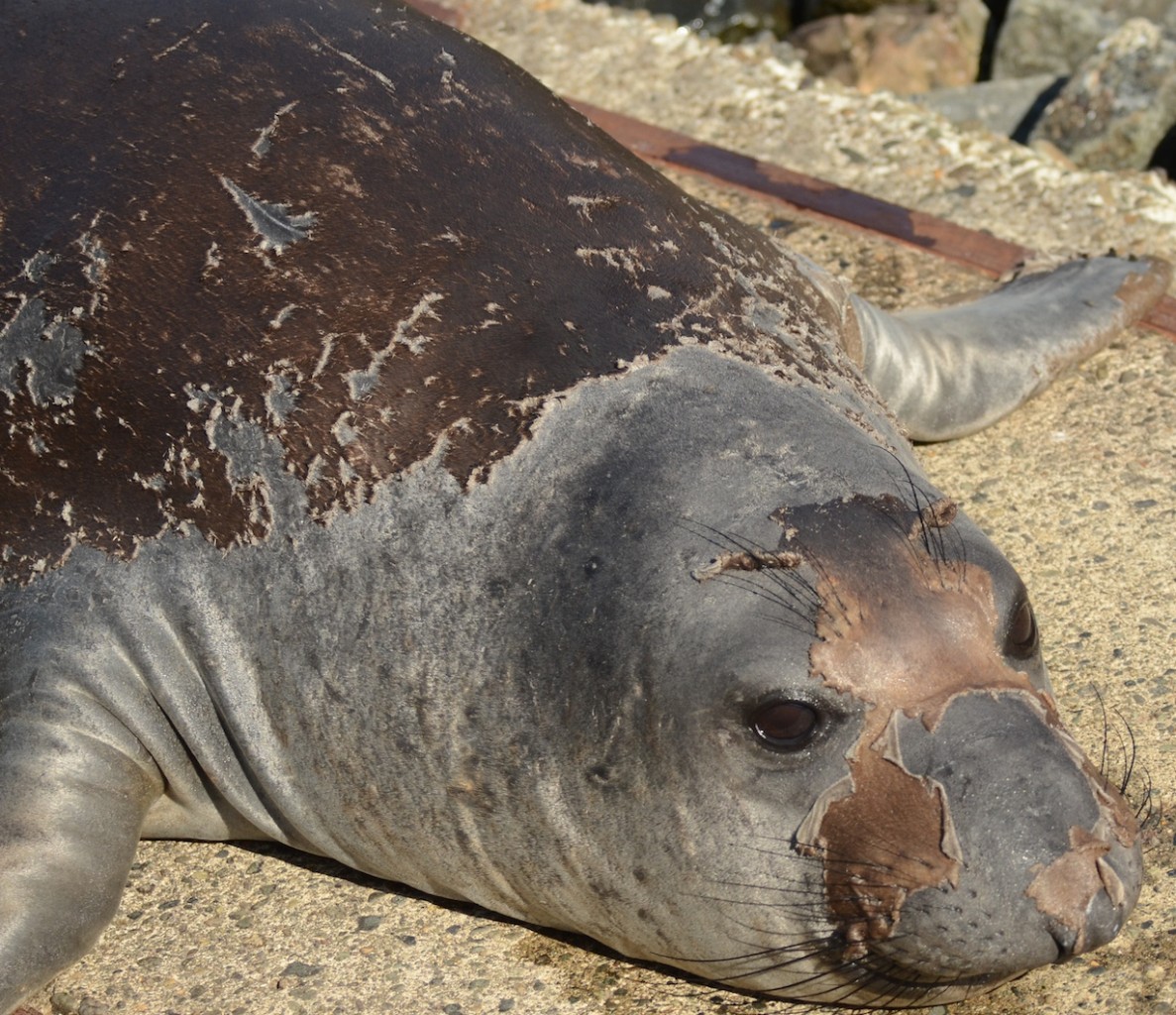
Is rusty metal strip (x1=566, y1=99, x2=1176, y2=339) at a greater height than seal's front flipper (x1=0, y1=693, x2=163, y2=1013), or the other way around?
rusty metal strip (x1=566, y1=99, x2=1176, y2=339)

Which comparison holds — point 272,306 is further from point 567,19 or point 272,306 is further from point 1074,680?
point 567,19

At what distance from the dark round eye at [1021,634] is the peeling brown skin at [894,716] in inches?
1.8

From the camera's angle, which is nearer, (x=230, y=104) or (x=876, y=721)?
(x=876, y=721)

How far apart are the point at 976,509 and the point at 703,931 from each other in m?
1.67

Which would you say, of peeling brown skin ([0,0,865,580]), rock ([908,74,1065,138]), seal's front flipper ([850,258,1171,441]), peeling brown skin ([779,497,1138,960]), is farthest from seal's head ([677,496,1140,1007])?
rock ([908,74,1065,138])

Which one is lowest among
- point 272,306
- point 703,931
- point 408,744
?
point 703,931

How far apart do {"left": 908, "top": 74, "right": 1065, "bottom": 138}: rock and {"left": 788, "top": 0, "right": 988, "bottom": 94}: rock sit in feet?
4.00

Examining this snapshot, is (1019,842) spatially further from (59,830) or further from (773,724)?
(59,830)

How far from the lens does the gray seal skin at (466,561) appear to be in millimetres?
2660

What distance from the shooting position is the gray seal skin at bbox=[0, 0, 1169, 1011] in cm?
266

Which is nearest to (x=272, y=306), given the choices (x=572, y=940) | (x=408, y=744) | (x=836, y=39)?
(x=408, y=744)

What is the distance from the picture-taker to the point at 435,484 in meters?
2.96

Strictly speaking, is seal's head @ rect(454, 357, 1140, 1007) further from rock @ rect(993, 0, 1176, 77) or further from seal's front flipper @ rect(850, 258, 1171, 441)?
rock @ rect(993, 0, 1176, 77)

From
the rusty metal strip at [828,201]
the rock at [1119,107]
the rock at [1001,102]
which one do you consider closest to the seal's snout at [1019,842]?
the rusty metal strip at [828,201]
